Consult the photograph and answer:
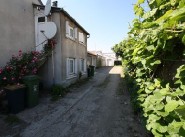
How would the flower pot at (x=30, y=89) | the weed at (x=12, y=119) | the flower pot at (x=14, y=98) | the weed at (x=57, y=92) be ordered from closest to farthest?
the weed at (x=12, y=119)
the flower pot at (x=14, y=98)
the flower pot at (x=30, y=89)
the weed at (x=57, y=92)

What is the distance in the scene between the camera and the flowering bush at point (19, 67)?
29.0 ft

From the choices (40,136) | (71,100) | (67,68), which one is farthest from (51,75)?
(40,136)

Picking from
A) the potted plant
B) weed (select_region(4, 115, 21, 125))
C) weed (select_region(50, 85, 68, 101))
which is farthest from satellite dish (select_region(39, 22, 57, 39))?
weed (select_region(4, 115, 21, 125))

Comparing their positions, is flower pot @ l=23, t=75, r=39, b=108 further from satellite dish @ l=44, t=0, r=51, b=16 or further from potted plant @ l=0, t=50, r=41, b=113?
satellite dish @ l=44, t=0, r=51, b=16

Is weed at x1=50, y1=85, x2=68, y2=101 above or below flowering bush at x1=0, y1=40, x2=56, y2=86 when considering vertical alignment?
below

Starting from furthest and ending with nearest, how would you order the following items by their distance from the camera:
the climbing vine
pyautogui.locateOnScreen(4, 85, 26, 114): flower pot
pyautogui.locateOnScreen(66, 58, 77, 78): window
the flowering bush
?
pyautogui.locateOnScreen(66, 58, 77, 78): window < the flowering bush < pyautogui.locateOnScreen(4, 85, 26, 114): flower pot < the climbing vine

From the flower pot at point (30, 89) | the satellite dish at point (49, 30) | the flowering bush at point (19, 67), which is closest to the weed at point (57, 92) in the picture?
the flowering bush at point (19, 67)

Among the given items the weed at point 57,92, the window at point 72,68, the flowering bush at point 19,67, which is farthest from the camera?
the window at point 72,68

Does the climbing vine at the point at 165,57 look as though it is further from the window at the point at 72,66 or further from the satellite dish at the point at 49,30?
the window at the point at 72,66

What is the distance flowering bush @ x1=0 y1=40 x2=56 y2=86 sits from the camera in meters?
8.84

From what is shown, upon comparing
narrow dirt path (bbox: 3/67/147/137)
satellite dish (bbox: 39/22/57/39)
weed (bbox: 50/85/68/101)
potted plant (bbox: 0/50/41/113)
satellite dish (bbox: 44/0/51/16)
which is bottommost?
narrow dirt path (bbox: 3/67/147/137)

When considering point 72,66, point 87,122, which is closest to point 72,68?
point 72,66

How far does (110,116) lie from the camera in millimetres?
7371

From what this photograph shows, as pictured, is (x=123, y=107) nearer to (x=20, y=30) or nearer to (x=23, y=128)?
(x=23, y=128)
